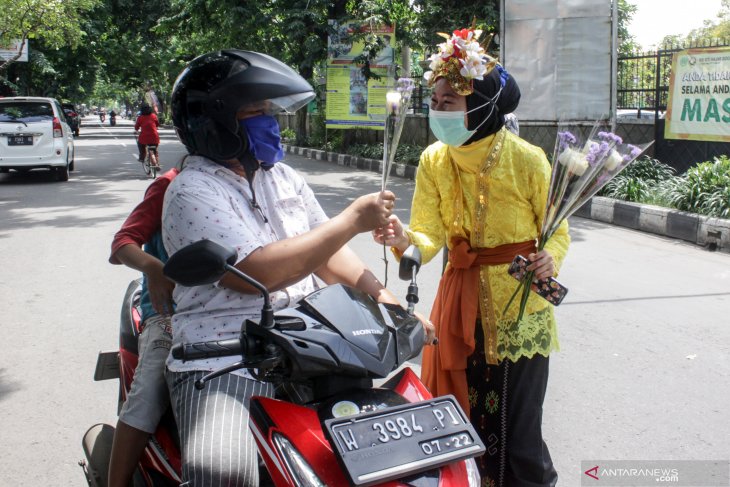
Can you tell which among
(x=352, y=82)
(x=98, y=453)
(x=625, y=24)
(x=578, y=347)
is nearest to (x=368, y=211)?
(x=98, y=453)

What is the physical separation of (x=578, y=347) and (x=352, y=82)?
44.4 ft

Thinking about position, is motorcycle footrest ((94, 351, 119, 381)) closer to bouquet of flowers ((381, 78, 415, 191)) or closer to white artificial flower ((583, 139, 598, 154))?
bouquet of flowers ((381, 78, 415, 191))

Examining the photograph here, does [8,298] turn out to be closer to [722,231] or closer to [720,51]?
[722,231]

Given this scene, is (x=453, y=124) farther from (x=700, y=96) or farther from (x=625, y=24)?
(x=625, y=24)

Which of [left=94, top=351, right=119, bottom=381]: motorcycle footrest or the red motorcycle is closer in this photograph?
the red motorcycle

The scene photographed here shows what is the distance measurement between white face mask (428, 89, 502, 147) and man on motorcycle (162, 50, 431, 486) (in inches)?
19.7

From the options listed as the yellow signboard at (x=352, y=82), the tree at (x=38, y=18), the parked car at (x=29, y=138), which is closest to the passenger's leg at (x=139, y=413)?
the parked car at (x=29, y=138)

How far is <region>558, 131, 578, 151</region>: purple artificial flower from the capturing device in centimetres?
234

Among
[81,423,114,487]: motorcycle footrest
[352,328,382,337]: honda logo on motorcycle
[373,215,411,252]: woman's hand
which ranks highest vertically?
[373,215,411,252]: woman's hand

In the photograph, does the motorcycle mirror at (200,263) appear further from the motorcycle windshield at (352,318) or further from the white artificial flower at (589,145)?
the white artificial flower at (589,145)

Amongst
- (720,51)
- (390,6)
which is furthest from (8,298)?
(390,6)

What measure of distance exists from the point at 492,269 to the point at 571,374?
A: 2.01 metres

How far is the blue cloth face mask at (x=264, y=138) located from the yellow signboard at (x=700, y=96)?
8.43 meters

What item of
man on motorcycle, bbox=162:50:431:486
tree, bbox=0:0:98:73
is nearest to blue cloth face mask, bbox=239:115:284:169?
man on motorcycle, bbox=162:50:431:486
